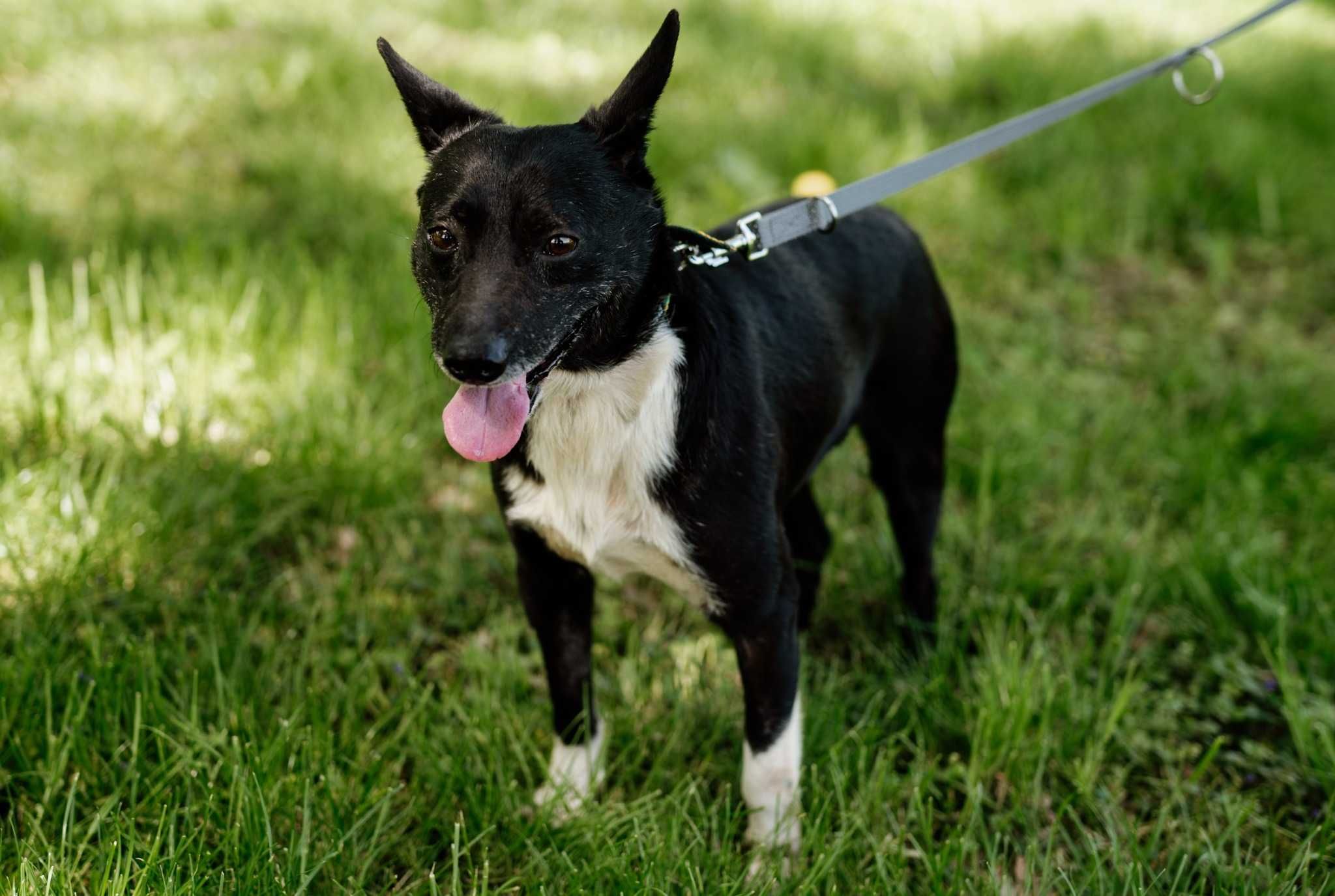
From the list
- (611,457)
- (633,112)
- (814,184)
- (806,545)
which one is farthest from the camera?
(814,184)

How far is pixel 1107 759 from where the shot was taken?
105 inches

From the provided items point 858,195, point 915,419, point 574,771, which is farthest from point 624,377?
point 915,419

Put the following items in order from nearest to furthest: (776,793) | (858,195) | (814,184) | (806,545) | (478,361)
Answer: (478,361) < (776,793) < (858,195) < (806,545) < (814,184)

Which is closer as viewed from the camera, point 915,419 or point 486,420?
point 486,420

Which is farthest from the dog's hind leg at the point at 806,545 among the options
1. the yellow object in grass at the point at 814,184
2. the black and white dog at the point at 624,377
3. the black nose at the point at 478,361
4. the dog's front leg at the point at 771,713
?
the yellow object in grass at the point at 814,184

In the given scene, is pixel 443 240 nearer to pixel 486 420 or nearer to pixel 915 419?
pixel 486 420

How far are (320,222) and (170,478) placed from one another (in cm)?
180

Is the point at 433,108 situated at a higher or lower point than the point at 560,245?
higher

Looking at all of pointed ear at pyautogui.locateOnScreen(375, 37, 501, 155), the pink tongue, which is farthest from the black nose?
A: pointed ear at pyautogui.locateOnScreen(375, 37, 501, 155)

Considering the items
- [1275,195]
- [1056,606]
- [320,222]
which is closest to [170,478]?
[320,222]

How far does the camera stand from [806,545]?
10.3 ft

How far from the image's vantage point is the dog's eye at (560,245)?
1889 millimetres

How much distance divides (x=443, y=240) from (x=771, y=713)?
1.17 metres

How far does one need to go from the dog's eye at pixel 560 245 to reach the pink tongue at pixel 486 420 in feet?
0.74
